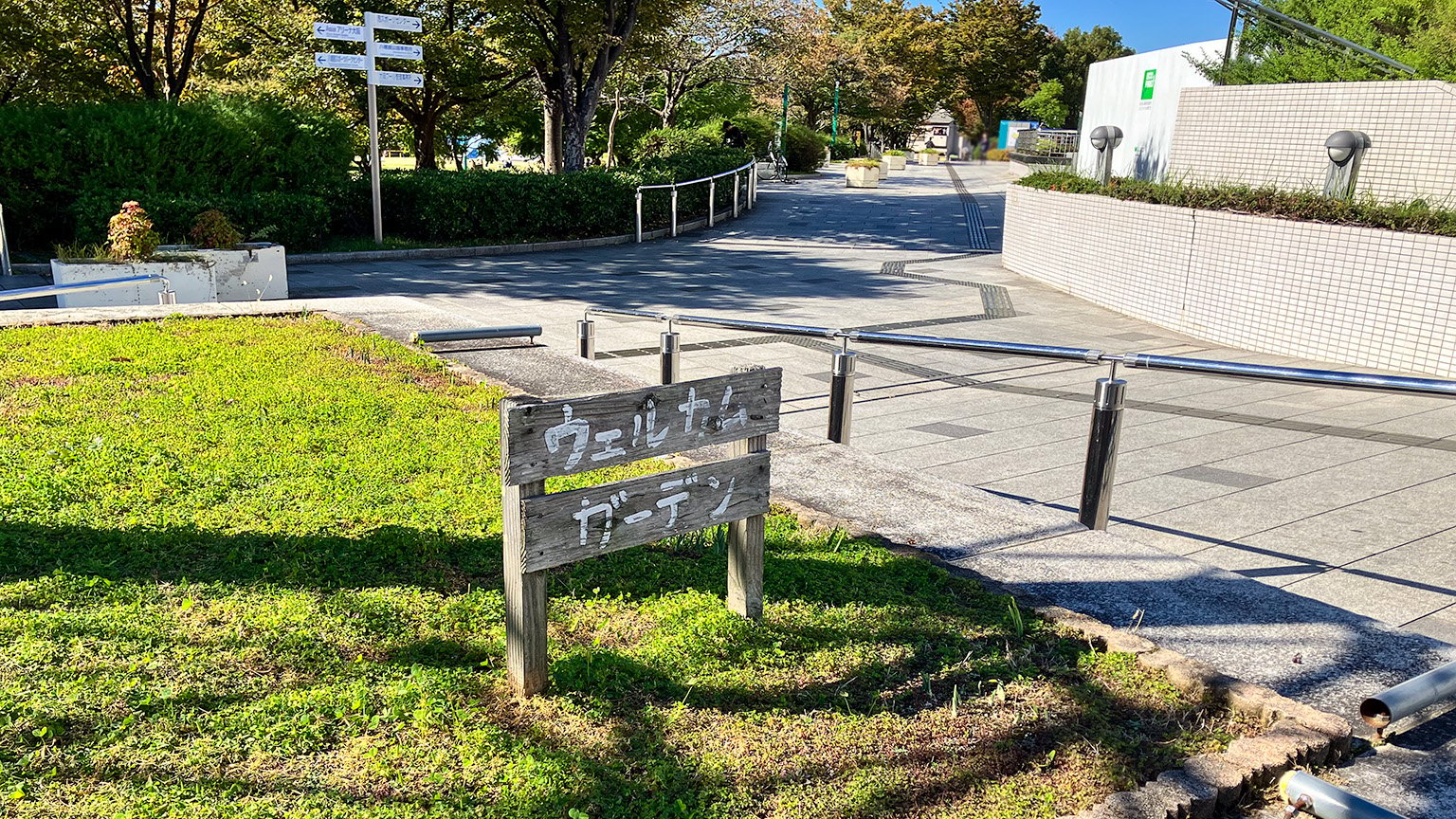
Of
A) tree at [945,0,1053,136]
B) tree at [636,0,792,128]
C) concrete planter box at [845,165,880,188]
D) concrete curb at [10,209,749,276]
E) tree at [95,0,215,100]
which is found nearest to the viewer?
concrete curb at [10,209,749,276]

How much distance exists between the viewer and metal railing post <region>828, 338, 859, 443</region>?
6523mm

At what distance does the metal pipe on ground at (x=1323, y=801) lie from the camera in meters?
2.75

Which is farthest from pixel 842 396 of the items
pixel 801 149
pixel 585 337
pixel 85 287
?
pixel 801 149

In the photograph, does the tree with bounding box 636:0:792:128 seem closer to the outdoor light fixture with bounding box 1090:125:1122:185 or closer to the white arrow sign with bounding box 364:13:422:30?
the white arrow sign with bounding box 364:13:422:30

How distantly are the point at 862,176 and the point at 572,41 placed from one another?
14085 mm

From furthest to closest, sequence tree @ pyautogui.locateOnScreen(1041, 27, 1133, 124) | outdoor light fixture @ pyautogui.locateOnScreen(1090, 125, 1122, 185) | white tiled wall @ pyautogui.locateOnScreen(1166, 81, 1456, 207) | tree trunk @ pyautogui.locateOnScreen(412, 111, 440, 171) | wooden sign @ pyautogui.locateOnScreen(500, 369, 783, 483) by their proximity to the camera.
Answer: tree @ pyautogui.locateOnScreen(1041, 27, 1133, 124)
tree trunk @ pyautogui.locateOnScreen(412, 111, 440, 171)
outdoor light fixture @ pyautogui.locateOnScreen(1090, 125, 1122, 185)
white tiled wall @ pyautogui.locateOnScreen(1166, 81, 1456, 207)
wooden sign @ pyautogui.locateOnScreen(500, 369, 783, 483)

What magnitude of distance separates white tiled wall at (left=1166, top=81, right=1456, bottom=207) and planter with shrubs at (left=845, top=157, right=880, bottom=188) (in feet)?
64.6

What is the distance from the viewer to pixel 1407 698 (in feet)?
10.7

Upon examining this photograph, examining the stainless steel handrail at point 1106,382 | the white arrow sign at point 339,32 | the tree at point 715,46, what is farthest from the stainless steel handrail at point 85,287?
the tree at point 715,46

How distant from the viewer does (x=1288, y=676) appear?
3639 mm

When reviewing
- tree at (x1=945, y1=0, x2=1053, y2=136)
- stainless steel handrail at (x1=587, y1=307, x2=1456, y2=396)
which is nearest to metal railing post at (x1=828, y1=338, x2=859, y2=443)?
stainless steel handrail at (x1=587, y1=307, x2=1456, y2=396)

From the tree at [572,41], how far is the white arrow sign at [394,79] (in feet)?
10.1

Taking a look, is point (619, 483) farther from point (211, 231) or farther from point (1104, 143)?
point (1104, 143)

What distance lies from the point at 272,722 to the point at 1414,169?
11.9 metres
